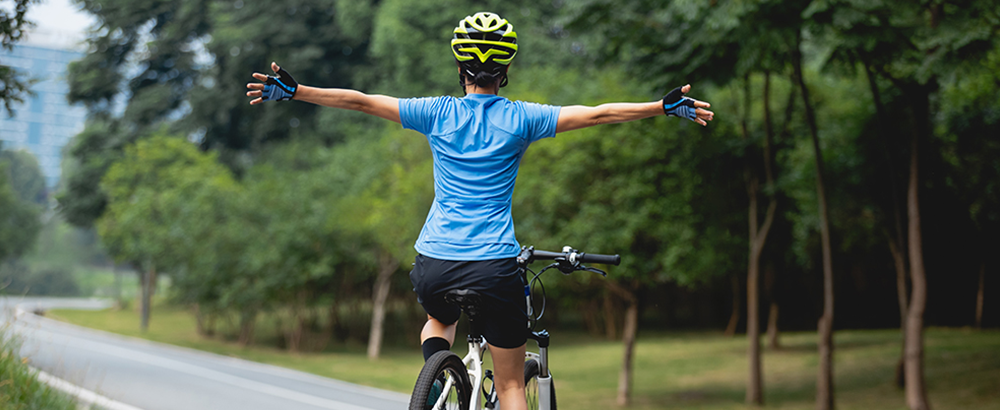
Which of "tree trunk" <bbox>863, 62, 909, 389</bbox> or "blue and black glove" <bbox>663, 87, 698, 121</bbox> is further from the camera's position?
"tree trunk" <bbox>863, 62, 909, 389</bbox>

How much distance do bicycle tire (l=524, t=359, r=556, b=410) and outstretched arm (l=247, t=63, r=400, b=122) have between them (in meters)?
1.39

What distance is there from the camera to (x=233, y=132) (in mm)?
40656

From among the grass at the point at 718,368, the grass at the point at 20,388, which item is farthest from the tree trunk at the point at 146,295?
the grass at the point at 20,388

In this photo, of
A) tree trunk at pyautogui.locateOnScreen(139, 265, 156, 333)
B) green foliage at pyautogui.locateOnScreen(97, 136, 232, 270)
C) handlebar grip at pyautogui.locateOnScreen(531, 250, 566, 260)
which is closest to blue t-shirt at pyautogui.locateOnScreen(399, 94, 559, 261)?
handlebar grip at pyautogui.locateOnScreen(531, 250, 566, 260)

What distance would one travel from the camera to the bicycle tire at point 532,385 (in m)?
3.83

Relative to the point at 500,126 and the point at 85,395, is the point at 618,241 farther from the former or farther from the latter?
the point at 500,126

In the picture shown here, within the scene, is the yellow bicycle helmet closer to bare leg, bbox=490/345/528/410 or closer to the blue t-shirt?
the blue t-shirt

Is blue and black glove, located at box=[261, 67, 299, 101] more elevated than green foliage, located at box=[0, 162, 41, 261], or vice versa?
green foliage, located at box=[0, 162, 41, 261]

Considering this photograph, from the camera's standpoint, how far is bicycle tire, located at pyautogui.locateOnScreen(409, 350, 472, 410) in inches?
120

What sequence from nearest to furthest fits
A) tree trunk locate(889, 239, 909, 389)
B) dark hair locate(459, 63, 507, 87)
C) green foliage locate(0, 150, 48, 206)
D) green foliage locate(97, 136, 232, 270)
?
dark hair locate(459, 63, 507, 87) → tree trunk locate(889, 239, 909, 389) → green foliage locate(97, 136, 232, 270) → green foliage locate(0, 150, 48, 206)

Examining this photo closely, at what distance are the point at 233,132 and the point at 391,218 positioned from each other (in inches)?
700

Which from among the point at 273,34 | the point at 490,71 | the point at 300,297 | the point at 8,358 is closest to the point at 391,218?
the point at 300,297

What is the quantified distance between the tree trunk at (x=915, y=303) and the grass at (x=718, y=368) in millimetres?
3255

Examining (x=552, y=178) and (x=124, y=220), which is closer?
(x=552, y=178)
